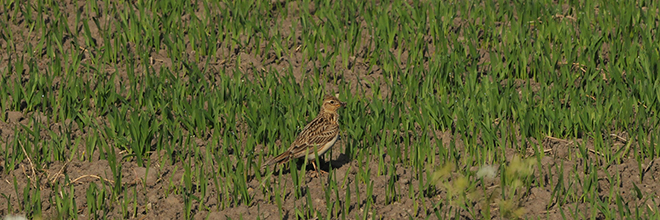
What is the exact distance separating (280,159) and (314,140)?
1.13 feet

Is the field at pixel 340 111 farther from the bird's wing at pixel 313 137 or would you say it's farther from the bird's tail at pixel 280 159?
the bird's wing at pixel 313 137

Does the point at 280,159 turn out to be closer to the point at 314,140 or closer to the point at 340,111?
the point at 314,140

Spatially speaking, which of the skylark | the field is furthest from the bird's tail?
the field

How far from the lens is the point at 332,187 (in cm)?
675

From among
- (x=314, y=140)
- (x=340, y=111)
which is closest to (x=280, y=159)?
(x=314, y=140)

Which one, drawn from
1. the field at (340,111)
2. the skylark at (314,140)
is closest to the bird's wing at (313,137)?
the skylark at (314,140)

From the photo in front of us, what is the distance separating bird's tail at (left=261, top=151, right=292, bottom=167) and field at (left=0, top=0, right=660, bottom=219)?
0.41 feet

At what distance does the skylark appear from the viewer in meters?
7.01

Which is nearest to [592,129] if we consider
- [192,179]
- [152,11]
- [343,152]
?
[343,152]

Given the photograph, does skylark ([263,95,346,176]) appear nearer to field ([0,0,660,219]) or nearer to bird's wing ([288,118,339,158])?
bird's wing ([288,118,339,158])

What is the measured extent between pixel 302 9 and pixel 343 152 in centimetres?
326

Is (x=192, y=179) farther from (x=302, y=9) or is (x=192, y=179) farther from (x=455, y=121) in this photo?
(x=302, y=9)

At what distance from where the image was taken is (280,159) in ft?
22.8

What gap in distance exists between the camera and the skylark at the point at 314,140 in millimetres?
7008
